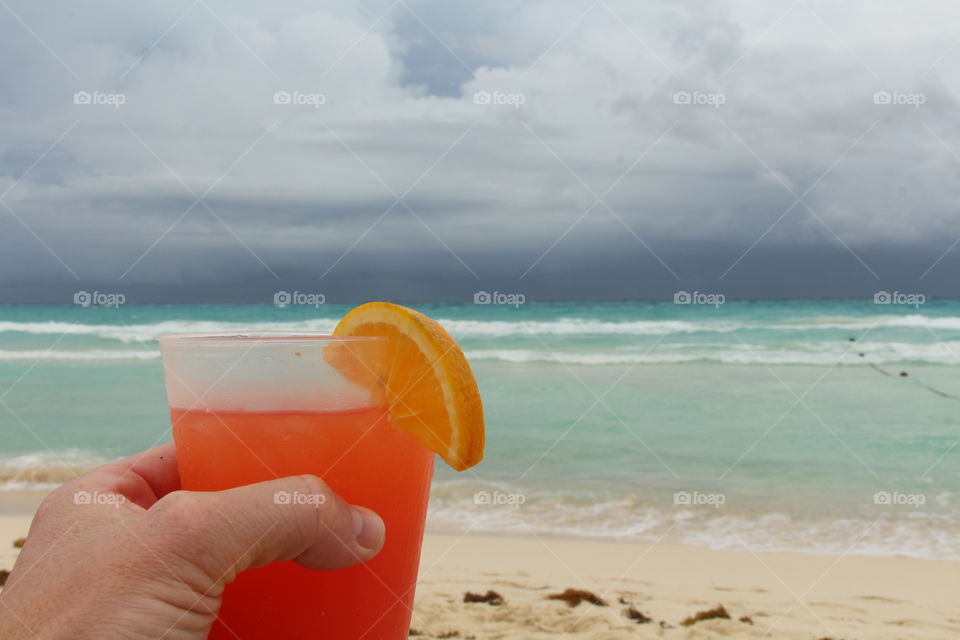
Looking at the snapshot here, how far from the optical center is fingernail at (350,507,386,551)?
1595 millimetres

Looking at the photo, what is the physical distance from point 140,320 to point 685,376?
21470 millimetres

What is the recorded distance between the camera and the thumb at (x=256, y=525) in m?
1.46

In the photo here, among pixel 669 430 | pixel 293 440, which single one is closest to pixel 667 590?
pixel 293 440

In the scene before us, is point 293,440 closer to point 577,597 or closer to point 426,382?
point 426,382

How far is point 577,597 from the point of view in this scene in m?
4.77

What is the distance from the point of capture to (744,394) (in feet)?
42.2

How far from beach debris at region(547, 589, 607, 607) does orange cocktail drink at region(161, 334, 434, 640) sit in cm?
325

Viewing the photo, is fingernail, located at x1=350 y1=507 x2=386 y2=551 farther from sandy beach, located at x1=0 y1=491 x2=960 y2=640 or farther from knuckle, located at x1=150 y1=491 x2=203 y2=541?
sandy beach, located at x1=0 y1=491 x2=960 y2=640

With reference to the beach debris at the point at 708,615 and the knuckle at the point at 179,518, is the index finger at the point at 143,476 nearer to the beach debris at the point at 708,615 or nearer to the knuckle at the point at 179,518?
the knuckle at the point at 179,518

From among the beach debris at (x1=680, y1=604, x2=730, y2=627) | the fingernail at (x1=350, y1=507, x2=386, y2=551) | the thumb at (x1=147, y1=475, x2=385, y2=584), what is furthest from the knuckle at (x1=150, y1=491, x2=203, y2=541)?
the beach debris at (x1=680, y1=604, x2=730, y2=627)

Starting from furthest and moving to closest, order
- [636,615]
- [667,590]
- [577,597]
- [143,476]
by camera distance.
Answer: [667,590], [577,597], [636,615], [143,476]

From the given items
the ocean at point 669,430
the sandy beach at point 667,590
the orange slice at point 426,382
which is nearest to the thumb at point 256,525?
the orange slice at point 426,382

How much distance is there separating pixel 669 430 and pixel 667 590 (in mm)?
4863

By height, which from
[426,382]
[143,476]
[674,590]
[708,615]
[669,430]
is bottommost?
[708,615]
